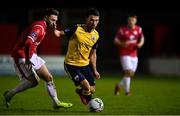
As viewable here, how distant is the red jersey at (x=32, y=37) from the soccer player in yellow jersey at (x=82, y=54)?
20.5 inches

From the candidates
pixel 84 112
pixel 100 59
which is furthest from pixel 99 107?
pixel 100 59

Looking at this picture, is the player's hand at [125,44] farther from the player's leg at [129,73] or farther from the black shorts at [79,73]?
the black shorts at [79,73]

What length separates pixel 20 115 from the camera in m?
11.6

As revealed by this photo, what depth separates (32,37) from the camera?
12.5 metres

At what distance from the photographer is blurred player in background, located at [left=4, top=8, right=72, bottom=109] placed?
12602 millimetres

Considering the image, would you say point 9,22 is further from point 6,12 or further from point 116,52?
point 116,52

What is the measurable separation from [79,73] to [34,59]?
3.04ft

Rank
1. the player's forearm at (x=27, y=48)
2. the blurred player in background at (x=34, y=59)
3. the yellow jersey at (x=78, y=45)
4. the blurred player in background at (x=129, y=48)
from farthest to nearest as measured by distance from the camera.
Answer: the blurred player in background at (x=129, y=48) → the yellow jersey at (x=78, y=45) → the blurred player in background at (x=34, y=59) → the player's forearm at (x=27, y=48)

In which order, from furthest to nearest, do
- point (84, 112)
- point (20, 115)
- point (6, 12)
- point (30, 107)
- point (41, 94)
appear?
point (6, 12), point (41, 94), point (30, 107), point (84, 112), point (20, 115)

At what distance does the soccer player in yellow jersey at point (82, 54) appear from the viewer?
12.7 meters

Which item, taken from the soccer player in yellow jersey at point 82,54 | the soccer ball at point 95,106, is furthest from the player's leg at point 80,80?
the soccer ball at point 95,106

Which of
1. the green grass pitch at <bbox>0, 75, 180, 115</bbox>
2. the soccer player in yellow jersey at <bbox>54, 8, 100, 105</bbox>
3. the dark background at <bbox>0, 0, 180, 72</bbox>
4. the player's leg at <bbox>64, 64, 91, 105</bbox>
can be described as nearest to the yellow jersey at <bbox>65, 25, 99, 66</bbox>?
the soccer player in yellow jersey at <bbox>54, 8, 100, 105</bbox>

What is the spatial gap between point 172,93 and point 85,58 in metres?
5.48

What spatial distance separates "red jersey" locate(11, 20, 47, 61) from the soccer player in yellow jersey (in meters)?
0.52
